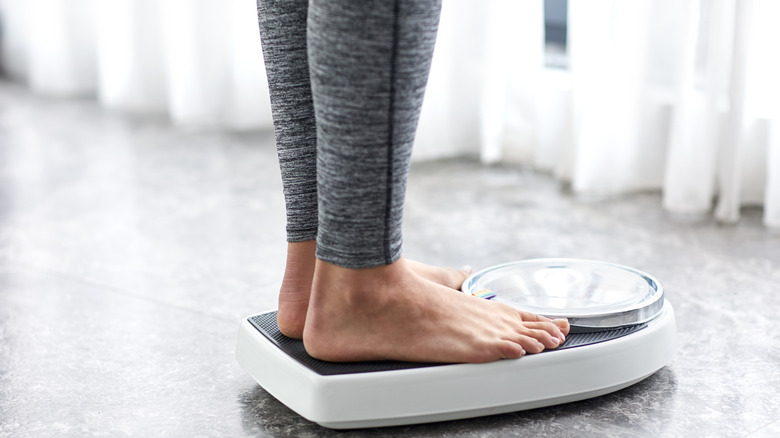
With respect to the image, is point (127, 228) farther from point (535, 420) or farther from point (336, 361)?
point (535, 420)

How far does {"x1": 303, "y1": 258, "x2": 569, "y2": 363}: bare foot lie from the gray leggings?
23 mm

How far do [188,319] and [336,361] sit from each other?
0.36m

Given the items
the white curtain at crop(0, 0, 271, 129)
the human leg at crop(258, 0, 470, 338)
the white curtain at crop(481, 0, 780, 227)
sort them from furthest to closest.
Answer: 1. the white curtain at crop(0, 0, 271, 129)
2. the white curtain at crop(481, 0, 780, 227)
3. the human leg at crop(258, 0, 470, 338)

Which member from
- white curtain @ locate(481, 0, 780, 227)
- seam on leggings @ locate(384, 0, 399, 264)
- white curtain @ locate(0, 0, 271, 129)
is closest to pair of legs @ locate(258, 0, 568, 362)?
seam on leggings @ locate(384, 0, 399, 264)

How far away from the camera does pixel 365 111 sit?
0.76m

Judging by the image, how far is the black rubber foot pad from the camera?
0.82 meters

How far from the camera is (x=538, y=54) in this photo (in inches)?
72.2

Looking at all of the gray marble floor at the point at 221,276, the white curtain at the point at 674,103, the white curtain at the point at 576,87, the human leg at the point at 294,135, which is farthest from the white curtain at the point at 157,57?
the human leg at the point at 294,135

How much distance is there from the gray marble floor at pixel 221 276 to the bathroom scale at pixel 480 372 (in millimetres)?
27

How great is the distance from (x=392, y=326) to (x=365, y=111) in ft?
0.72

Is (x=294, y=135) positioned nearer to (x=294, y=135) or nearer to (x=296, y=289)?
(x=294, y=135)

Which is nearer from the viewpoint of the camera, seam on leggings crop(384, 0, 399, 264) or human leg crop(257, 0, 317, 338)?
seam on leggings crop(384, 0, 399, 264)

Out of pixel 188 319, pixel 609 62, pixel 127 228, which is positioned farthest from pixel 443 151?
pixel 188 319

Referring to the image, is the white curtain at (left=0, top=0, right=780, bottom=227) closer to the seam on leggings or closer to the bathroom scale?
the bathroom scale
